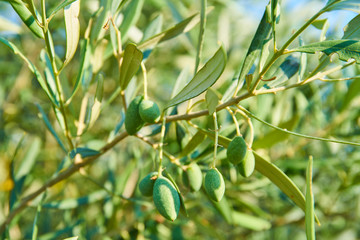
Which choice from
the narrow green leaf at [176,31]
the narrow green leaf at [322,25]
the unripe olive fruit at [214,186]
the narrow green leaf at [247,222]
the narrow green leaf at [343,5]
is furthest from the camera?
the narrow green leaf at [247,222]

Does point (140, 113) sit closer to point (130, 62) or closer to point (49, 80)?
point (130, 62)

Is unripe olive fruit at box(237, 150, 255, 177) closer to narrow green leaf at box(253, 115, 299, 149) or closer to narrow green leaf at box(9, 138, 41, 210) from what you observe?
narrow green leaf at box(253, 115, 299, 149)

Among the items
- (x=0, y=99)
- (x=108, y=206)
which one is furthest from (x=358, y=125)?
(x=0, y=99)

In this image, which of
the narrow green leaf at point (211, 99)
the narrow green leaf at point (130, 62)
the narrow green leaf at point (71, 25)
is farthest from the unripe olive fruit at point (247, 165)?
the narrow green leaf at point (71, 25)

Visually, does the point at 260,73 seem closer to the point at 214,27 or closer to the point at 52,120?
the point at 52,120

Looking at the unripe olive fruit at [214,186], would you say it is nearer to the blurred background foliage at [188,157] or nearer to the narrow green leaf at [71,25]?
the blurred background foliage at [188,157]
